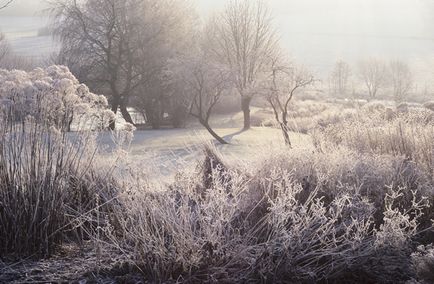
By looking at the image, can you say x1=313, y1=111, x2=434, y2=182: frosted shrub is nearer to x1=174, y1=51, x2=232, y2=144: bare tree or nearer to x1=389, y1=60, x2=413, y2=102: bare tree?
x1=174, y1=51, x2=232, y2=144: bare tree

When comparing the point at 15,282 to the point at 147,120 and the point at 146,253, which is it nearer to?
the point at 146,253

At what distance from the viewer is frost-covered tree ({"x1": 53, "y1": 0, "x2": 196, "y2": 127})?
29828 millimetres

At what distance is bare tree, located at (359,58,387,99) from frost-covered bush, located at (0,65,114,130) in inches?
2113

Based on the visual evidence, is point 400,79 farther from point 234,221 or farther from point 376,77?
point 234,221

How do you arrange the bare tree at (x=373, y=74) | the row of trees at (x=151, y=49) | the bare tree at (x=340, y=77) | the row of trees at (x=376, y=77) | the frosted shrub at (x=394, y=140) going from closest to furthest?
the frosted shrub at (x=394, y=140) < the row of trees at (x=151, y=49) < the row of trees at (x=376, y=77) < the bare tree at (x=373, y=74) < the bare tree at (x=340, y=77)

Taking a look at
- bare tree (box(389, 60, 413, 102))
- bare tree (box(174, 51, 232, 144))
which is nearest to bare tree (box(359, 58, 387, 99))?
bare tree (box(389, 60, 413, 102))

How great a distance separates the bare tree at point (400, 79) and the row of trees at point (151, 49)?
2365 centimetres

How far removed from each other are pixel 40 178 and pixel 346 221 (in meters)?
2.63

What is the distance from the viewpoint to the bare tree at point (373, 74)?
56625mm

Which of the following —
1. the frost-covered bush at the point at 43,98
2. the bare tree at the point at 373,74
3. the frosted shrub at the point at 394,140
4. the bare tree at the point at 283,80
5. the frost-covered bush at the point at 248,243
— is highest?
the bare tree at the point at 373,74

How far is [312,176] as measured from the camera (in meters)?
5.52

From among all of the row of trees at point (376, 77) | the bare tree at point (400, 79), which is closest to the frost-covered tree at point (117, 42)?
the row of trees at point (376, 77)

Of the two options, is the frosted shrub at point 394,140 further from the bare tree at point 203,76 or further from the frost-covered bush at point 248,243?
the bare tree at point 203,76

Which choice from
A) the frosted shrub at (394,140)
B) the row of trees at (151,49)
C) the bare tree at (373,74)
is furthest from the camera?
the bare tree at (373,74)
